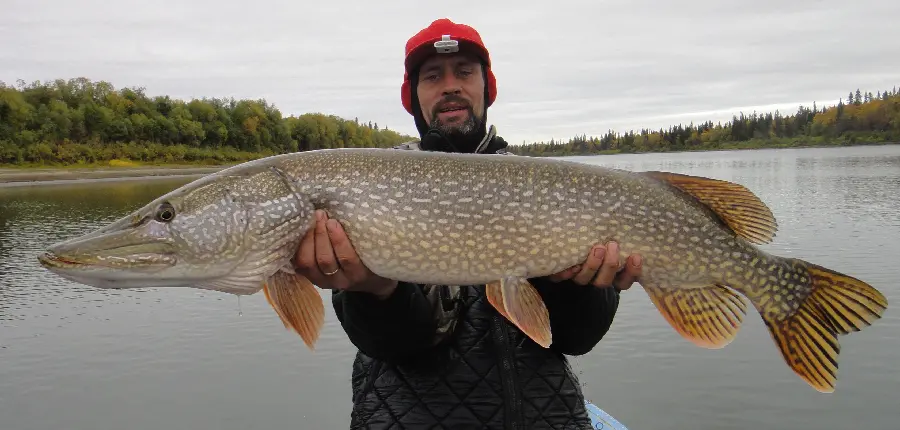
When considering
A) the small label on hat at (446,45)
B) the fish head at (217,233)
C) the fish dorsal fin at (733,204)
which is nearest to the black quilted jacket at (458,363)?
the fish head at (217,233)

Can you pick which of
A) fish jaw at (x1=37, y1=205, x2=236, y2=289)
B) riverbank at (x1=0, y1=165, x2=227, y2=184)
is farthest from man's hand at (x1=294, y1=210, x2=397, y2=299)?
riverbank at (x1=0, y1=165, x2=227, y2=184)

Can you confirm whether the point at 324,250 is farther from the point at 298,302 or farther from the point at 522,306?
the point at 522,306

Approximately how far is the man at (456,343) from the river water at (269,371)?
4.01 m

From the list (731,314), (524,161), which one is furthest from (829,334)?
(524,161)

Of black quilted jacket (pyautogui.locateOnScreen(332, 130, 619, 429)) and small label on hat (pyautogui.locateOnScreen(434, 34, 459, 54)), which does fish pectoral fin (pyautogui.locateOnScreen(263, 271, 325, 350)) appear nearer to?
black quilted jacket (pyautogui.locateOnScreen(332, 130, 619, 429))

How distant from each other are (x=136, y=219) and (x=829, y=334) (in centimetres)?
268

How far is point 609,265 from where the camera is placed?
7.55ft

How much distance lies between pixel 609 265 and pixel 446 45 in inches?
56.3

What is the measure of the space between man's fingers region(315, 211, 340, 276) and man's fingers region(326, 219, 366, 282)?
0.02m

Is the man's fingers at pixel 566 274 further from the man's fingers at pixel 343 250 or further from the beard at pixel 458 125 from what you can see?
the beard at pixel 458 125

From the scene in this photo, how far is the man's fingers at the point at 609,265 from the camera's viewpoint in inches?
90.7

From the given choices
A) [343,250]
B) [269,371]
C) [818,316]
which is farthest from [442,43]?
[269,371]

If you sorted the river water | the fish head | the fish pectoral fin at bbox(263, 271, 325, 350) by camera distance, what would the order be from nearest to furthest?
the fish head
the fish pectoral fin at bbox(263, 271, 325, 350)
the river water

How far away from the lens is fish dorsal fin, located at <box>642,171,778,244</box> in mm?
2477
